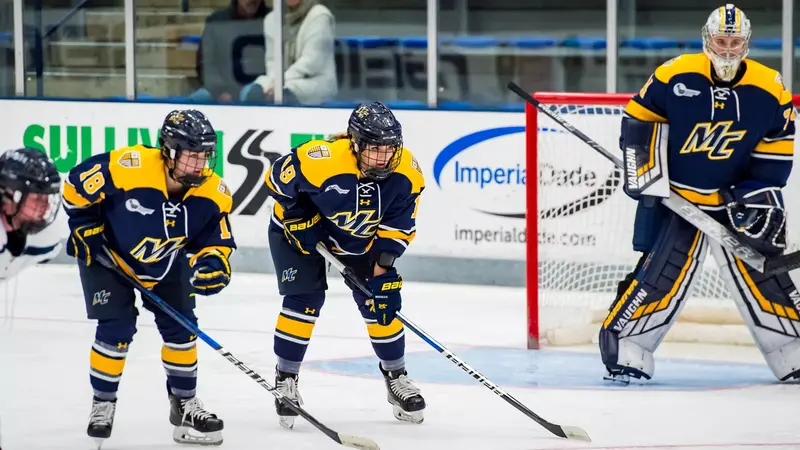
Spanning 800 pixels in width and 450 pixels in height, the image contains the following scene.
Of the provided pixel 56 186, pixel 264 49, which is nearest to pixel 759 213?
pixel 56 186

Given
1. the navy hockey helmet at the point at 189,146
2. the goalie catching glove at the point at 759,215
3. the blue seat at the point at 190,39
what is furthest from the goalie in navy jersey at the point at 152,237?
the blue seat at the point at 190,39

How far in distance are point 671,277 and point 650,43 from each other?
2.25 m

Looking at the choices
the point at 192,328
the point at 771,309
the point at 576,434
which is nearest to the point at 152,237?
the point at 192,328

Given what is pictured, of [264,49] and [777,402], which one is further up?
[264,49]

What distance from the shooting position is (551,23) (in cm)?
754

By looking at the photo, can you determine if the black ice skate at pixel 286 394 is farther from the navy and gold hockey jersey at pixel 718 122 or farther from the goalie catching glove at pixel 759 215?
the goalie catching glove at pixel 759 215

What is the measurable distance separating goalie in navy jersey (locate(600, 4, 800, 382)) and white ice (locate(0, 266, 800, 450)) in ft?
0.72

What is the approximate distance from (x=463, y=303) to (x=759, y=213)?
2.14 metres

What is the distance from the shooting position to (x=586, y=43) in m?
7.40

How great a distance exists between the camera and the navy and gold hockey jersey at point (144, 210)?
421 centimetres

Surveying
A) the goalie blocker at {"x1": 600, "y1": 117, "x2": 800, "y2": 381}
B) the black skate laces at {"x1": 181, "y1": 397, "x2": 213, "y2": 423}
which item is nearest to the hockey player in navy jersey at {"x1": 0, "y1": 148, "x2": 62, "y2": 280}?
the black skate laces at {"x1": 181, "y1": 397, "x2": 213, "y2": 423}

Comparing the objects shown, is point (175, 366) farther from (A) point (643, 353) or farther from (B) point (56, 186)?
(A) point (643, 353)

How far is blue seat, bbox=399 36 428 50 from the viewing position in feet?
25.1

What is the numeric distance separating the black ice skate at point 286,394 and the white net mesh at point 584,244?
1569mm
